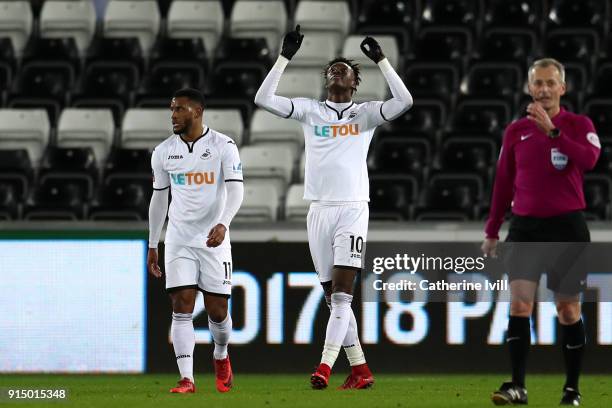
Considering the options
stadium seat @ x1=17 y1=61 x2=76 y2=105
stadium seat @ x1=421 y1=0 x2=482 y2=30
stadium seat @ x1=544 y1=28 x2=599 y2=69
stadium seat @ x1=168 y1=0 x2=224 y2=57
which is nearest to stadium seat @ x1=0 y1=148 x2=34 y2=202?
stadium seat @ x1=17 y1=61 x2=76 y2=105

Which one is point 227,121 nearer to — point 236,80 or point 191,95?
point 236,80

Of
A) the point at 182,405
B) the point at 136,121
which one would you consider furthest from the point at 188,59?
the point at 182,405

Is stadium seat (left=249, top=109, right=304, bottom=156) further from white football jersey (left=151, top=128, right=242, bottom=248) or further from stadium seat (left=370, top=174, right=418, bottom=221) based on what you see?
white football jersey (left=151, top=128, right=242, bottom=248)

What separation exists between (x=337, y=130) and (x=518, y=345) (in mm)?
2237

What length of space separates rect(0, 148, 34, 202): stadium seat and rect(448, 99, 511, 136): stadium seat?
4338mm

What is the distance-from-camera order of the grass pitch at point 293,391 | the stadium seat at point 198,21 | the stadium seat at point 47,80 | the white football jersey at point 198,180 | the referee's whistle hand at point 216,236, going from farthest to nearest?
the stadium seat at point 198,21 → the stadium seat at point 47,80 → the white football jersey at point 198,180 → the referee's whistle hand at point 216,236 → the grass pitch at point 293,391

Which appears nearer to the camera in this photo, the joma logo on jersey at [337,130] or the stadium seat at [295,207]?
the joma logo on jersey at [337,130]

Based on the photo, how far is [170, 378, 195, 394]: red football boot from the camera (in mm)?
9273

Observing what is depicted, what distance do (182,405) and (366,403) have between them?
3.54 feet

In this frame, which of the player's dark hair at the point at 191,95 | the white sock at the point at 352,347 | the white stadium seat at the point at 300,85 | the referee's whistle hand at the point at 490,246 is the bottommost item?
the white sock at the point at 352,347

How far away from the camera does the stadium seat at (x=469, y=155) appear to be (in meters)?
13.9

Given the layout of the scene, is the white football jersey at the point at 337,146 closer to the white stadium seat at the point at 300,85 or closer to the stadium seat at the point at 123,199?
the stadium seat at the point at 123,199

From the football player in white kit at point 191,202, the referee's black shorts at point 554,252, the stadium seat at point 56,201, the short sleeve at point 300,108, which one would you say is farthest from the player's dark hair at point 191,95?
the stadium seat at point 56,201

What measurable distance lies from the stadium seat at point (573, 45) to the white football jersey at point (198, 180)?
707 cm
